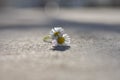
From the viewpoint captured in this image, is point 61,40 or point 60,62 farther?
Answer: point 61,40

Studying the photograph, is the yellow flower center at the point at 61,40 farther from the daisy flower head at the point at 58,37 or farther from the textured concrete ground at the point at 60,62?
the textured concrete ground at the point at 60,62

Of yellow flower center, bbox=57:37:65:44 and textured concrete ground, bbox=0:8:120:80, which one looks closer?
textured concrete ground, bbox=0:8:120:80

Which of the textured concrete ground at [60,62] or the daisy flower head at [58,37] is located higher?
the daisy flower head at [58,37]

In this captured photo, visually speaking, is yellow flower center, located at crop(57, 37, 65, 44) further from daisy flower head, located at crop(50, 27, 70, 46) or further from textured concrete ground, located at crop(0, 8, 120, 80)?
textured concrete ground, located at crop(0, 8, 120, 80)

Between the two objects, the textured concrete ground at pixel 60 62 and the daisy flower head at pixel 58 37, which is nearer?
the textured concrete ground at pixel 60 62

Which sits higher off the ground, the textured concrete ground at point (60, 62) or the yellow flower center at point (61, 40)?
the yellow flower center at point (61, 40)

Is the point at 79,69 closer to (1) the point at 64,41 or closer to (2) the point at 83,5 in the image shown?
(1) the point at 64,41

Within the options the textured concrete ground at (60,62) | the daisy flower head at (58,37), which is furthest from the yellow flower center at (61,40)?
the textured concrete ground at (60,62)

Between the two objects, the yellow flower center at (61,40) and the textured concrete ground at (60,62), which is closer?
the textured concrete ground at (60,62)

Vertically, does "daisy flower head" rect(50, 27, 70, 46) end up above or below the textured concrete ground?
above

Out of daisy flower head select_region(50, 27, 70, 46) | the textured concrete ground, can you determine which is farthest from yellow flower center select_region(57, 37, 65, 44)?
the textured concrete ground

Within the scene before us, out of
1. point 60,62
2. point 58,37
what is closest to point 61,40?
point 58,37

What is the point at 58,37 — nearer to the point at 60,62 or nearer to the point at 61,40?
the point at 61,40
